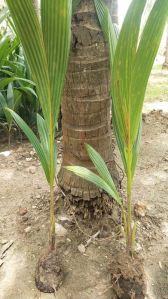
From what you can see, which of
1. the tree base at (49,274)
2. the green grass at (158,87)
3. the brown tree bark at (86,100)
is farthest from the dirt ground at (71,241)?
the green grass at (158,87)

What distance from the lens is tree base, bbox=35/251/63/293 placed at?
1163mm

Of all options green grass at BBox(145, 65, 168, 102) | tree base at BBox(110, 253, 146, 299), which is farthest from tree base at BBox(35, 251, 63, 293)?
green grass at BBox(145, 65, 168, 102)

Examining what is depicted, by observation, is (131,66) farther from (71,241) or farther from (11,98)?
(11,98)

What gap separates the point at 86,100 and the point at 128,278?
613 millimetres

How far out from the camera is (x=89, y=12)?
3.67 feet

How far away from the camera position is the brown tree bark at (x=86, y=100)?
1.13 metres

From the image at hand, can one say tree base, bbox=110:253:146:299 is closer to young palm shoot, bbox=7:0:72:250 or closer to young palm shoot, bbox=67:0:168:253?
young palm shoot, bbox=67:0:168:253

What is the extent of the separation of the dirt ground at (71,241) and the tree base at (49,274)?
Answer: 0.07ft

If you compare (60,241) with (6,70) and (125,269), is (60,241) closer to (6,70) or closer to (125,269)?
(125,269)

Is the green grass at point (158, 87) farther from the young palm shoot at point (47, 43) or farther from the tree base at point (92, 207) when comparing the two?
the young palm shoot at point (47, 43)

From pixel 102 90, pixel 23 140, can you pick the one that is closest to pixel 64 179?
pixel 102 90

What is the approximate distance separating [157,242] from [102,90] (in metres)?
0.66

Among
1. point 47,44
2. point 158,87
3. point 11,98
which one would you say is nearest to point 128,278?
point 47,44

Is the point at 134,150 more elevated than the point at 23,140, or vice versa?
the point at 134,150
